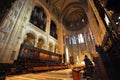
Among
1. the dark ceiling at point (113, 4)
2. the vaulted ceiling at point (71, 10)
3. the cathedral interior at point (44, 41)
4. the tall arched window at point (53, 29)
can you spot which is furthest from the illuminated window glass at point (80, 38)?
the dark ceiling at point (113, 4)

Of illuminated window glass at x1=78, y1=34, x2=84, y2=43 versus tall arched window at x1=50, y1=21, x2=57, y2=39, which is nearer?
tall arched window at x1=50, y1=21, x2=57, y2=39

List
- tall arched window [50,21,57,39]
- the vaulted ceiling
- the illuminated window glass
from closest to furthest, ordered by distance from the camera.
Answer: tall arched window [50,21,57,39], the vaulted ceiling, the illuminated window glass

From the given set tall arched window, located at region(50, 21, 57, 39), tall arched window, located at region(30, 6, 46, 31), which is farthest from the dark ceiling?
tall arched window, located at region(50, 21, 57, 39)

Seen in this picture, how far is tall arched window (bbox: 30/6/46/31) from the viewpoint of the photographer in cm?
1207

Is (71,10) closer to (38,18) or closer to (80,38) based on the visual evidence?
(80,38)

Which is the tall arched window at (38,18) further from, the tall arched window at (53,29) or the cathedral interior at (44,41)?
the tall arched window at (53,29)

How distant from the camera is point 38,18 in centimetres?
1294

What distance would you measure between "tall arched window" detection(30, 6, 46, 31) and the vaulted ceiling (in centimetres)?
461

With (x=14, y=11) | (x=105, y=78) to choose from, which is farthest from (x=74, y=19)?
(x=105, y=78)

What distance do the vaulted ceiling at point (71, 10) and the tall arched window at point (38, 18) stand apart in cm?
461

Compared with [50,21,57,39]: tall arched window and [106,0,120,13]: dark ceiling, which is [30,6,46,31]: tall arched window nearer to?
[50,21,57,39]: tall arched window

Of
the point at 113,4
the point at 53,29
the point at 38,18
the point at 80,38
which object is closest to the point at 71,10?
the point at 80,38

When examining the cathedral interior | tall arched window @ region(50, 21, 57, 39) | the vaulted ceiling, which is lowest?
the cathedral interior

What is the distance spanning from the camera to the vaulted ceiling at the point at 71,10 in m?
18.0
